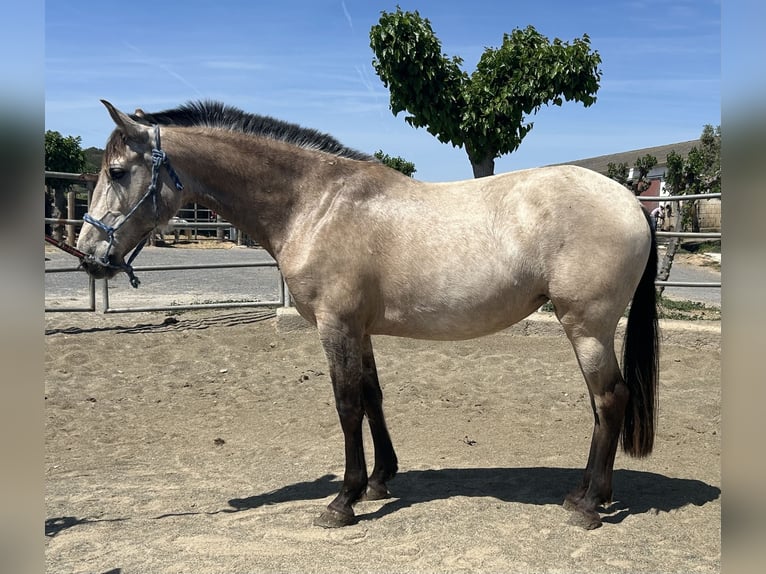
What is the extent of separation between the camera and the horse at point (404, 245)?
311 centimetres

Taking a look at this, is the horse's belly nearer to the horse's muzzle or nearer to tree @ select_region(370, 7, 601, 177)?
the horse's muzzle

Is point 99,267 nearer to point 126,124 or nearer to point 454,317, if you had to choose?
point 126,124

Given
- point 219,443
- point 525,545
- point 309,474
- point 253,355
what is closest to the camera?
point 525,545

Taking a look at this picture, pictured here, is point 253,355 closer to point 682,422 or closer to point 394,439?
point 394,439

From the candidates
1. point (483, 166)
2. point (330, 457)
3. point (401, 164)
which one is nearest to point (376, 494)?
point (330, 457)

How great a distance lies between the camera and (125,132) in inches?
124

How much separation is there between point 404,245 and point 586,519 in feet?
5.63

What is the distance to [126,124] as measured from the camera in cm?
313

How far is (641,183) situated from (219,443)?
769 cm

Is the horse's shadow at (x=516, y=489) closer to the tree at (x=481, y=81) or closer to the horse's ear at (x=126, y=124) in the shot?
the horse's ear at (x=126, y=124)

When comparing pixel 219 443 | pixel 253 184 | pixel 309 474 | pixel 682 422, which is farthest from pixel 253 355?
pixel 682 422

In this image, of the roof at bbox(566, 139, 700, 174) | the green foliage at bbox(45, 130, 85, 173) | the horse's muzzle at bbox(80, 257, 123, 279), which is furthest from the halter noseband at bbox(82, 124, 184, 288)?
the roof at bbox(566, 139, 700, 174)
